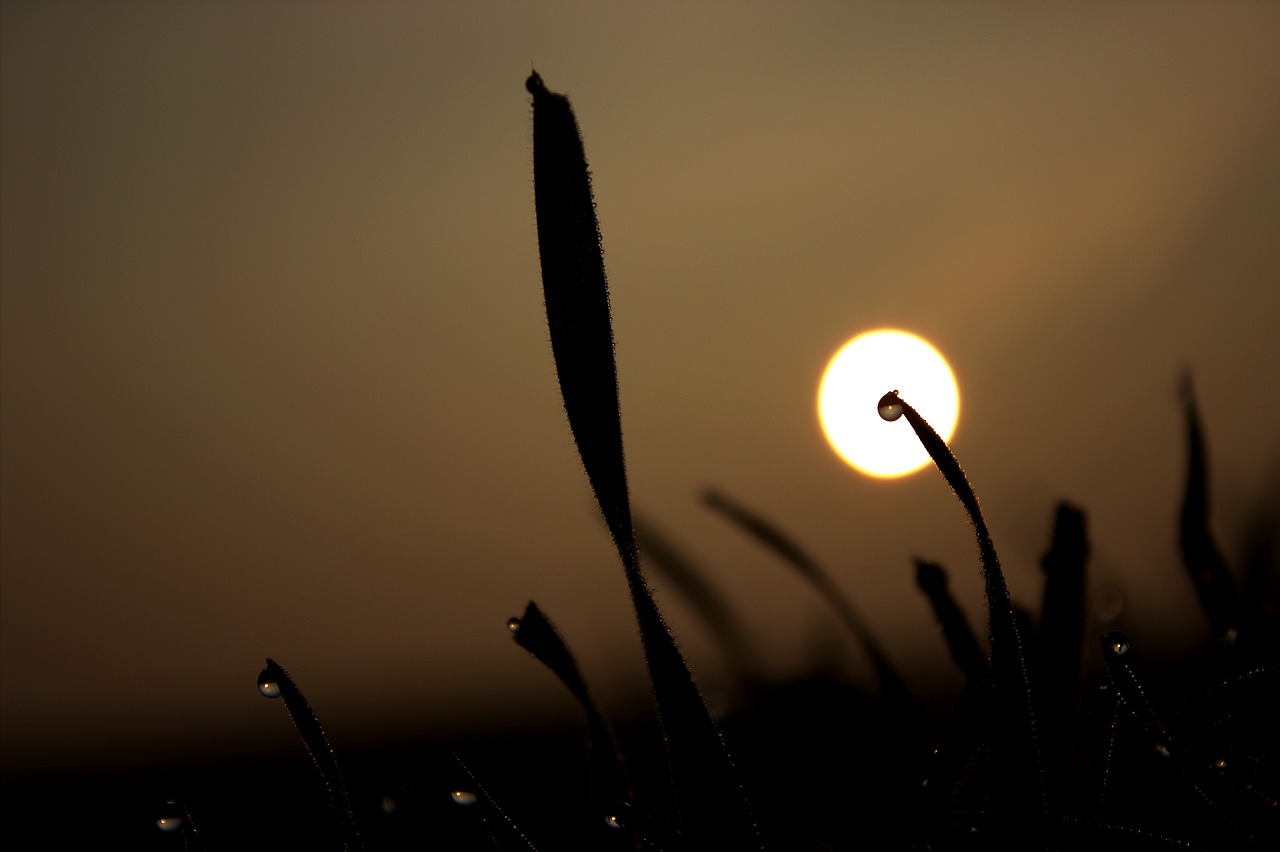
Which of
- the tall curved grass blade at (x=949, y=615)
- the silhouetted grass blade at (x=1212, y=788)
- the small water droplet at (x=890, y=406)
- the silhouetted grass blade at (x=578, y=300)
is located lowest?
the silhouetted grass blade at (x=1212, y=788)

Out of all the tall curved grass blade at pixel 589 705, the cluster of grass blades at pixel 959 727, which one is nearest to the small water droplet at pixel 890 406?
the cluster of grass blades at pixel 959 727

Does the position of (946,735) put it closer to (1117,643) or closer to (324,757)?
(1117,643)

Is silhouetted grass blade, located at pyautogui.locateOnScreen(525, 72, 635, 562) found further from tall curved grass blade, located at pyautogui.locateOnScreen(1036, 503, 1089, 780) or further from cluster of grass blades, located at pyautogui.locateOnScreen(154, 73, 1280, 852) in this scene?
tall curved grass blade, located at pyautogui.locateOnScreen(1036, 503, 1089, 780)

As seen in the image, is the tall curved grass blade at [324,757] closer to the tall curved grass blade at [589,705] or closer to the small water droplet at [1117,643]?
the tall curved grass blade at [589,705]

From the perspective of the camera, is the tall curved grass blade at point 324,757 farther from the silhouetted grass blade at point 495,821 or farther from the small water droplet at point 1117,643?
the small water droplet at point 1117,643

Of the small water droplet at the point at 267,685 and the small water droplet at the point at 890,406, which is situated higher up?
the small water droplet at the point at 890,406

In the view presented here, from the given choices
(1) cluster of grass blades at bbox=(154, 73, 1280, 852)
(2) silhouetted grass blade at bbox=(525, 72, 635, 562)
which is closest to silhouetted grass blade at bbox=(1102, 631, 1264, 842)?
(1) cluster of grass blades at bbox=(154, 73, 1280, 852)

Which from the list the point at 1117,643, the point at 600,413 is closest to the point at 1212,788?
the point at 1117,643

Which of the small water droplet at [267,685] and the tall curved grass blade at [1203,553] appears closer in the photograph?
the small water droplet at [267,685]
